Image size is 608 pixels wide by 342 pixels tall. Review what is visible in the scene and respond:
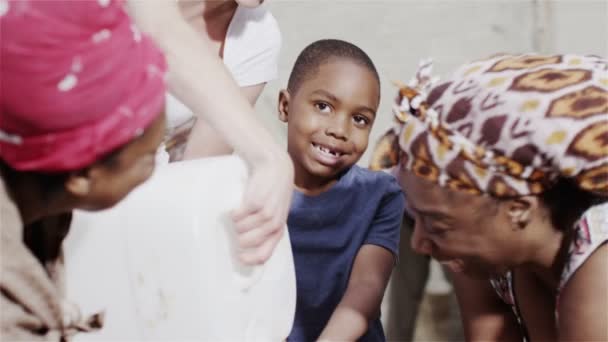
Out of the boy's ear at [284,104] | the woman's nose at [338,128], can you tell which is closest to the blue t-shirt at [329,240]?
the woman's nose at [338,128]

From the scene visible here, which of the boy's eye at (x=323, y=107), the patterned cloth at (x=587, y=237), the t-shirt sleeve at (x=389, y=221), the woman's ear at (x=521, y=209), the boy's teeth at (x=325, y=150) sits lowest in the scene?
the t-shirt sleeve at (x=389, y=221)

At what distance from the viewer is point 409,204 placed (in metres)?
1.53

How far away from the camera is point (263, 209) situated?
140 cm

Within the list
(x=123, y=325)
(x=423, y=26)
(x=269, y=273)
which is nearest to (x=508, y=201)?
(x=269, y=273)

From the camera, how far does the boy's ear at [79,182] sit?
1167 mm

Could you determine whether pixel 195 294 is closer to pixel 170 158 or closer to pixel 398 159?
pixel 398 159

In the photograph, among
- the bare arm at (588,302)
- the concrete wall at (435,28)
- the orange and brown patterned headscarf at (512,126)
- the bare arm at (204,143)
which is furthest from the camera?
the concrete wall at (435,28)

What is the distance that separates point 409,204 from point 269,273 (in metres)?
0.26

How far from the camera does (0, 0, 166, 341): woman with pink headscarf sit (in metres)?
1.08

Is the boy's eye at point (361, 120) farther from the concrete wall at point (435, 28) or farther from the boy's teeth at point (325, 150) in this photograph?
the concrete wall at point (435, 28)

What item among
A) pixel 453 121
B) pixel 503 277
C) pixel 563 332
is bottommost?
pixel 503 277

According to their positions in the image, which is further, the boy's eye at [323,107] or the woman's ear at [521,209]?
the boy's eye at [323,107]

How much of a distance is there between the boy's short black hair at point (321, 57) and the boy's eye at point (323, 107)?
93mm

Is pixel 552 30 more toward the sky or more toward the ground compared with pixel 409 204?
more toward the ground
